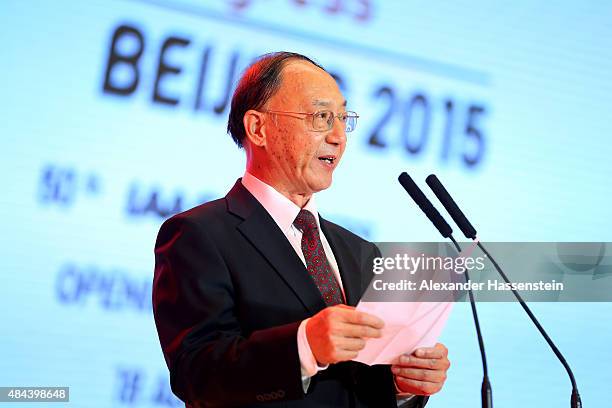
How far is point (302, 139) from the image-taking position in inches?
81.2

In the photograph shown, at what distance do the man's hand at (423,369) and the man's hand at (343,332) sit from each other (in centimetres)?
20

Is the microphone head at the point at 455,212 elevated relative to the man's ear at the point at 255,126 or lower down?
lower down

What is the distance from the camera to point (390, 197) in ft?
10.2

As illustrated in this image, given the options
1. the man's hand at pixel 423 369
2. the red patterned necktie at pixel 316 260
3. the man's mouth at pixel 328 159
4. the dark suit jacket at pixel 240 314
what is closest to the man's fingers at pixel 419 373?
the man's hand at pixel 423 369

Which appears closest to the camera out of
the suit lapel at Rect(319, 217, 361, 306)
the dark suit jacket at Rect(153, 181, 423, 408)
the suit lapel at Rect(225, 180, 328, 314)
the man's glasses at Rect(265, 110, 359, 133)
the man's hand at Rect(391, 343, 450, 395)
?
the dark suit jacket at Rect(153, 181, 423, 408)

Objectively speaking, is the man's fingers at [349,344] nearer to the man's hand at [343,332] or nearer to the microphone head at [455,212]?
the man's hand at [343,332]

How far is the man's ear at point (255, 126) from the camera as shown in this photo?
2.12 metres

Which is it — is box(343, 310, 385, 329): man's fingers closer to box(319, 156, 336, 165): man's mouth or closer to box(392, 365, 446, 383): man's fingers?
box(392, 365, 446, 383): man's fingers

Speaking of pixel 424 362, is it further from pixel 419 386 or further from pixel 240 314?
pixel 240 314

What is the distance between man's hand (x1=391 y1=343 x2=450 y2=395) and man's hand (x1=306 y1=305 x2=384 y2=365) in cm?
20

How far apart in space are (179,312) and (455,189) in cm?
166

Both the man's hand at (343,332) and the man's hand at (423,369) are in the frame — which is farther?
the man's hand at (423,369)

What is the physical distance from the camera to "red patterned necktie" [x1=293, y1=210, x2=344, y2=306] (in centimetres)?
190

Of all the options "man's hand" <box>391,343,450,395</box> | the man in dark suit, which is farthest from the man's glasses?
"man's hand" <box>391,343,450,395</box>
